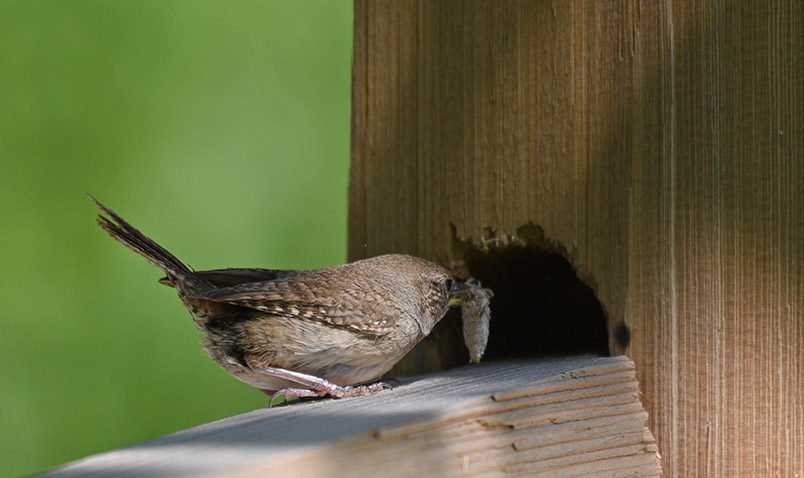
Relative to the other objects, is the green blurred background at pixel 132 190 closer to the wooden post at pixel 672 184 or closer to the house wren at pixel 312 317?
the house wren at pixel 312 317

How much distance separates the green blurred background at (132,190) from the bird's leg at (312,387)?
5.50 ft

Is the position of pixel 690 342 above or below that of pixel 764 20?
below

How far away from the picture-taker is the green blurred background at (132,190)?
Answer: 3.68m

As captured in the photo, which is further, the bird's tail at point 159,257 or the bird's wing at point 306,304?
the bird's tail at point 159,257

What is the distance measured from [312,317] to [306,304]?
0.04 metres

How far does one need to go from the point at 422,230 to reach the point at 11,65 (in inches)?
93.9

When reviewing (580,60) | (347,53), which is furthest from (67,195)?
(580,60)

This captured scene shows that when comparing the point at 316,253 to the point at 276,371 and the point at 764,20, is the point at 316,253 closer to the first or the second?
the point at 276,371

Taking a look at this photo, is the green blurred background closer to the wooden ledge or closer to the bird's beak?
the bird's beak

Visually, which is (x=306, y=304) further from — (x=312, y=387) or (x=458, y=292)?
(x=458, y=292)

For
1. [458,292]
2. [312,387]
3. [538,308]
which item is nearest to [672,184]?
[458,292]

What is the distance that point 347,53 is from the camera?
4.62 m

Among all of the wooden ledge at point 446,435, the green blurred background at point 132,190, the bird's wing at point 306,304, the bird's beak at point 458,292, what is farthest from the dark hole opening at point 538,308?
the green blurred background at point 132,190

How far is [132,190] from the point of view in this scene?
3.85 m
